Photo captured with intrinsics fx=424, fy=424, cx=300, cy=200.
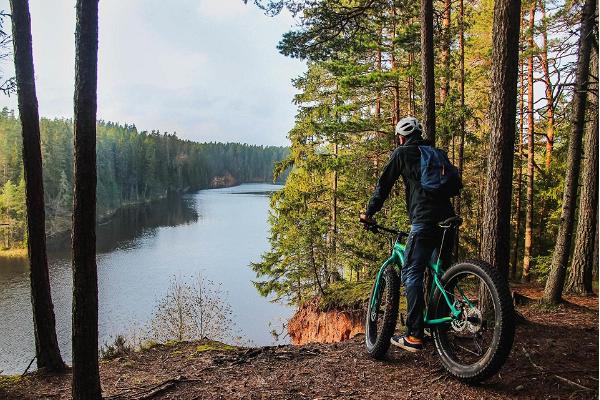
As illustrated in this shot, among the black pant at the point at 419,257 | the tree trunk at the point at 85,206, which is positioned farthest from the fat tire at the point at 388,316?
the tree trunk at the point at 85,206

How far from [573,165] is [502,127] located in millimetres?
3616

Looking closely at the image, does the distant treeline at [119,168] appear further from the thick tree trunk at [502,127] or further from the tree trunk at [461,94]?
the thick tree trunk at [502,127]

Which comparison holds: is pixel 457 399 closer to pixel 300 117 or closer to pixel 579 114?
pixel 579 114

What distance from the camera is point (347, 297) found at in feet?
36.2

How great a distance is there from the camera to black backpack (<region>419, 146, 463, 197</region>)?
3.38m

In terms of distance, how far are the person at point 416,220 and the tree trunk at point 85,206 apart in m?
2.51

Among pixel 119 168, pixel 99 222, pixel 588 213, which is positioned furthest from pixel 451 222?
pixel 119 168

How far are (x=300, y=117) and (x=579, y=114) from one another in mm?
11516

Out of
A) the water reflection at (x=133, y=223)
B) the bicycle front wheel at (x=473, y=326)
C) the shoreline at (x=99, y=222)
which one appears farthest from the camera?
the water reflection at (x=133, y=223)

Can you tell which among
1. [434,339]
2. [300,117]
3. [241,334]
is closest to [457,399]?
[434,339]

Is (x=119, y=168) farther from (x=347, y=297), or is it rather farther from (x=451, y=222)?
(x=451, y=222)

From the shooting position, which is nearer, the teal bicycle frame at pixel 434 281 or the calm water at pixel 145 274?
the teal bicycle frame at pixel 434 281

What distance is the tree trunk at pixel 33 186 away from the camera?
5.59 metres

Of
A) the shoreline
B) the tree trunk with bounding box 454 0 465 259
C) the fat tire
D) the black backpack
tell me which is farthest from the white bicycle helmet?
the shoreline
